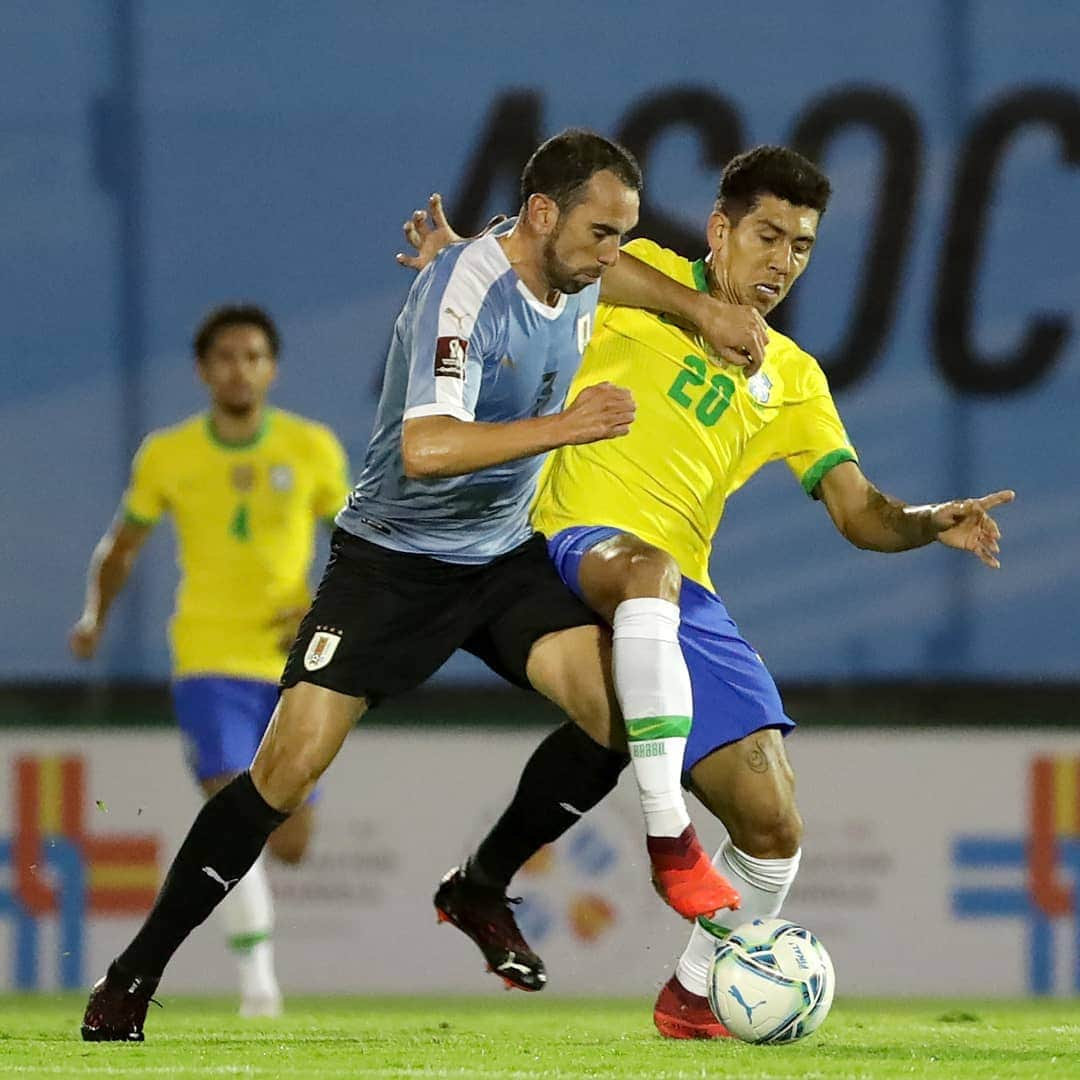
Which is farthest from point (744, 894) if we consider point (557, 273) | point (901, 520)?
point (557, 273)

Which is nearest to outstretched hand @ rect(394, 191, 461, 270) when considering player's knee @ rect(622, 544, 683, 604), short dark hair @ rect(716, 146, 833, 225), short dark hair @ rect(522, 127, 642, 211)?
short dark hair @ rect(522, 127, 642, 211)

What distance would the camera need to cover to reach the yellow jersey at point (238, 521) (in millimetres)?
7863

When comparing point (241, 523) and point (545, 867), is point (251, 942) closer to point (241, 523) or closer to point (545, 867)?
point (241, 523)

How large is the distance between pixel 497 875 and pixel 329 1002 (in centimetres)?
317

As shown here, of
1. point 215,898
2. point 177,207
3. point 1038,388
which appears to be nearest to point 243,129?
point 177,207

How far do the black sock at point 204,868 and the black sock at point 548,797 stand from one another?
2.20 feet

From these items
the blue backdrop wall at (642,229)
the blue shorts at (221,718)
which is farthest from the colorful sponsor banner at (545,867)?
the blue shorts at (221,718)

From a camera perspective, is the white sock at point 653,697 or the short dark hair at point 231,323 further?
the short dark hair at point 231,323

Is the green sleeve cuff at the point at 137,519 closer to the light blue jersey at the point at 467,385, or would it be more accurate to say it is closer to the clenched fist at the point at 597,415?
the light blue jersey at the point at 467,385

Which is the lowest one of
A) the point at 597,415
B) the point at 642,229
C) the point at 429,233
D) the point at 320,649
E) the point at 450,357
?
the point at 320,649

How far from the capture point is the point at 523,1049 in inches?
217

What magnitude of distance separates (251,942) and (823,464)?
8.32 feet

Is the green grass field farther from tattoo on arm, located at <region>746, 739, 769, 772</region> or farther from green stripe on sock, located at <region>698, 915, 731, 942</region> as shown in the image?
tattoo on arm, located at <region>746, 739, 769, 772</region>

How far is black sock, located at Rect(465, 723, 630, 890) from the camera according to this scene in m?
5.78
